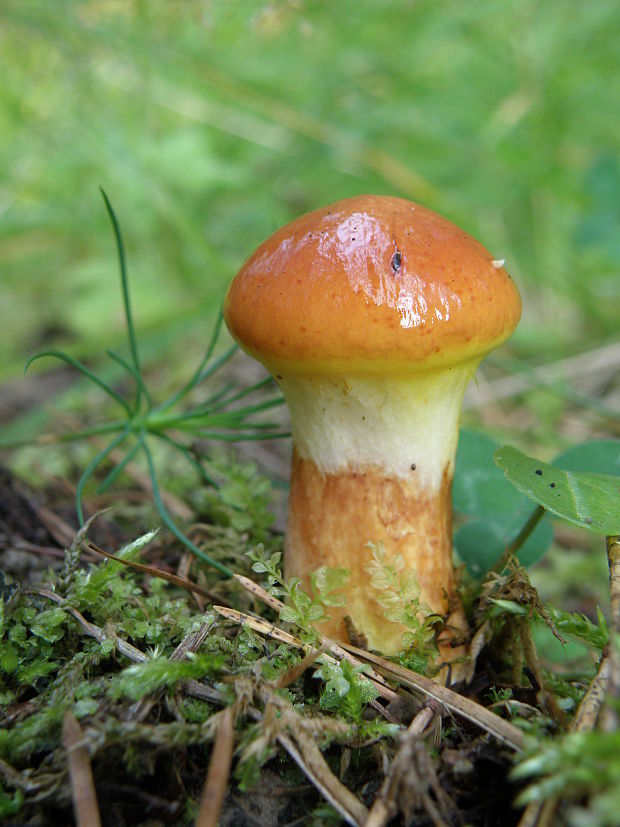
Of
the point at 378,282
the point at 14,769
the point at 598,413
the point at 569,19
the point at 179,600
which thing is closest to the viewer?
the point at 14,769

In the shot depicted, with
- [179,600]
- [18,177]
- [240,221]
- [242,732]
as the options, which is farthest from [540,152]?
[242,732]

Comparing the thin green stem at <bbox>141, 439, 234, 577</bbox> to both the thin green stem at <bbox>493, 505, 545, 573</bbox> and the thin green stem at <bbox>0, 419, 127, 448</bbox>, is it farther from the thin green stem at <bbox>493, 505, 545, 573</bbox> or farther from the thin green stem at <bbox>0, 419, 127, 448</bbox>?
the thin green stem at <bbox>493, 505, 545, 573</bbox>

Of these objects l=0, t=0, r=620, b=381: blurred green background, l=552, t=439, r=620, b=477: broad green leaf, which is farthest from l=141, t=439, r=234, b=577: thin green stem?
l=0, t=0, r=620, b=381: blurred green background

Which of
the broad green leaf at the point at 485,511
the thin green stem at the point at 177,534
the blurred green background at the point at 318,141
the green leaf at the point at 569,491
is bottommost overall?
the thin green stem at the point at 177,534

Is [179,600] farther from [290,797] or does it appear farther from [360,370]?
[360,370]

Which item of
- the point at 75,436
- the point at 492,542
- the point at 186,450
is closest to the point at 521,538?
the point at 492,542

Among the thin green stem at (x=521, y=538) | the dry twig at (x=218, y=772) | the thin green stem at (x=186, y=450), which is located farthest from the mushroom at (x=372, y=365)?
the dry twig at (x=218, y=772)

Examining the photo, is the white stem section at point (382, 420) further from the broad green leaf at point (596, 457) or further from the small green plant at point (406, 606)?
the broad green leaf at point (596, 457)

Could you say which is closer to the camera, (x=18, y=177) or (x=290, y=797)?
(x=290, y=797)
